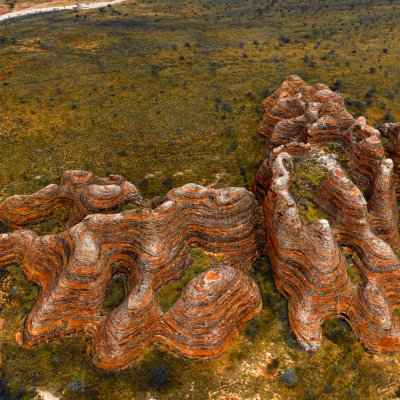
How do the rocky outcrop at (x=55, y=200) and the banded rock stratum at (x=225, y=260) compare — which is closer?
the banded rock stratum at (x=225, y=260)

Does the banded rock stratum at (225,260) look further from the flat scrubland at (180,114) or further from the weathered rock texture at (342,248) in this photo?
the flat scrubland at (180,114)

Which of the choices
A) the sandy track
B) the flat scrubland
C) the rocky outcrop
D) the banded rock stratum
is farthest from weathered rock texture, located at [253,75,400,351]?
the sandy track

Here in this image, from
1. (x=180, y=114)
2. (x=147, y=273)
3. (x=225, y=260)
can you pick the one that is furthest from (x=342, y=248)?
(x=180, y=114)

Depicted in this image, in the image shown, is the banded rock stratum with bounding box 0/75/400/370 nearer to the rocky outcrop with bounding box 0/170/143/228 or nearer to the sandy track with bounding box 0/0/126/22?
the rocky outcrop with bounding box 0/170/143/228

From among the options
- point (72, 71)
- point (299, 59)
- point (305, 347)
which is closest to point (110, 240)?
point (305, 347)

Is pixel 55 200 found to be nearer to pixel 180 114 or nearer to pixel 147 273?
pixel 147 273

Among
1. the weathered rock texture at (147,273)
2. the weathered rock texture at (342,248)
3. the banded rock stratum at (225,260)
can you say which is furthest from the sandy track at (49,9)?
the weathered rock texture at (342,248)
